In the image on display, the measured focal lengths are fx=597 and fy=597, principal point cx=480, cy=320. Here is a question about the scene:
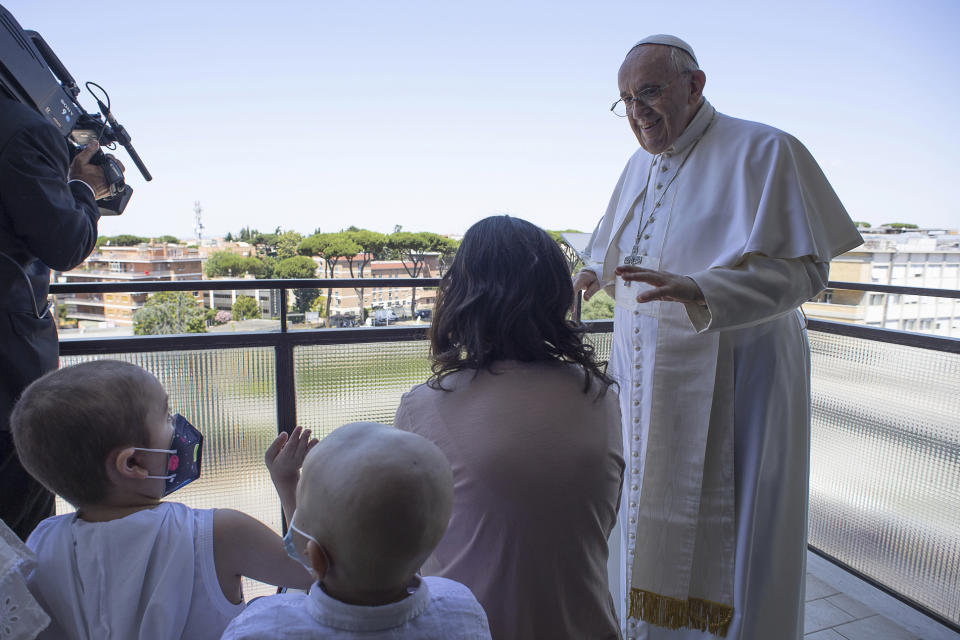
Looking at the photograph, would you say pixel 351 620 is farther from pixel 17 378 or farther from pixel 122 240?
pixel 122 240

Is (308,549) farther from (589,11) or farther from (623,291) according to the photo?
(589,11)

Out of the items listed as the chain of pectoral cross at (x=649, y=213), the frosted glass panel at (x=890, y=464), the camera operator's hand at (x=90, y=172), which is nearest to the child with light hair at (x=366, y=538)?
the chain of pectoral cross at (x=649, y=213)

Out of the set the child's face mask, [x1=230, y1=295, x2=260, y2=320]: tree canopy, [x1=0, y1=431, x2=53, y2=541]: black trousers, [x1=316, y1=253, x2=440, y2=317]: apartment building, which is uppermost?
[x1=316, y1=253, x2=440, y2=317]: apartment building

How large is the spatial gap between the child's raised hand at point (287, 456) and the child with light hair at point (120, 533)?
8cm

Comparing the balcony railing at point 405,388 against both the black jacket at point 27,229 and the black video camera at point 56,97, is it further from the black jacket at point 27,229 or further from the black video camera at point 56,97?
the black jacket at point 27,229

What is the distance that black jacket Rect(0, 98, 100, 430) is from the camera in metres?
1.25

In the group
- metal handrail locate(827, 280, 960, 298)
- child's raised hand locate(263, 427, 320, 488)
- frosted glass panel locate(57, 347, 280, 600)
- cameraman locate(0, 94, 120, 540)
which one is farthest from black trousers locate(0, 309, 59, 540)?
metal handrail locate(827, 280, 960, 298)

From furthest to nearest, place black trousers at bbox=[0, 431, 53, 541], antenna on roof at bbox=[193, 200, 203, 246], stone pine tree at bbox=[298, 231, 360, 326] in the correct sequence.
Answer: antenna on roof at bbox=[193, 200, 203, 246] → stone pine tree at bbox=[298, 231, 360, 326] → black trousers at bbox=[0, 431, 53, 541]

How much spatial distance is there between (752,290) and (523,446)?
2.34 ft

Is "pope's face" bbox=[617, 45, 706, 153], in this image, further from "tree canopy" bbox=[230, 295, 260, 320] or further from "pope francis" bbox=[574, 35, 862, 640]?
"tree canopy" bbox=[230, 295, 260, 320]

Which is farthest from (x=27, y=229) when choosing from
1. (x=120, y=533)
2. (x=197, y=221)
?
(x=197, y=221)

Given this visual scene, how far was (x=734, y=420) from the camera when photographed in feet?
4.66

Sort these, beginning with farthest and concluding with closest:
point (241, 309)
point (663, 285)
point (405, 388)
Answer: point (241, 309) < point (405, 388) < point (663, 285)

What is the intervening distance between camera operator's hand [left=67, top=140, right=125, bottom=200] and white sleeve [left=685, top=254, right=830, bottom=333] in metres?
1.55
